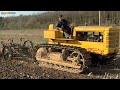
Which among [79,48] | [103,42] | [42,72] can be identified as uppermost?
[103,42]

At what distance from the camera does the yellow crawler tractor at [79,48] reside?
1113cm

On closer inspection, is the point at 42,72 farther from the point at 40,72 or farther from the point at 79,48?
the point at 79,48

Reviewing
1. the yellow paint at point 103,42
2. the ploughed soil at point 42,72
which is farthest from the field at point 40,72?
the yellow paint at point 103,42

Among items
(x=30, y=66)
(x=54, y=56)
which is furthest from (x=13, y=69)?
(x=54, y=56)

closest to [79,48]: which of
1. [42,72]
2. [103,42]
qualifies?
[103,42]

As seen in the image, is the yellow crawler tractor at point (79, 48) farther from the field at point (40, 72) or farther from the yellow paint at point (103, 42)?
the field at point (40, 72)

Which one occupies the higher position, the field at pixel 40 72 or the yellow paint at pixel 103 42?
the yellow paint at pixel 103 42

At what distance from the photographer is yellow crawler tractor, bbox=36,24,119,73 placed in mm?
11133

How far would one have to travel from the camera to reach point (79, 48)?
11.2m

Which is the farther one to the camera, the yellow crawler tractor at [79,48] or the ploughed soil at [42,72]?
the yellow crawler tractor at [79,48]

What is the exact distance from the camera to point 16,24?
107 feet

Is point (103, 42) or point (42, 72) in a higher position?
point (103, 42)

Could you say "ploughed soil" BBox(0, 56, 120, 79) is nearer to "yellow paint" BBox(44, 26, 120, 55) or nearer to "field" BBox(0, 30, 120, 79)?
"field" BBox(0, 30, 120, 79)
